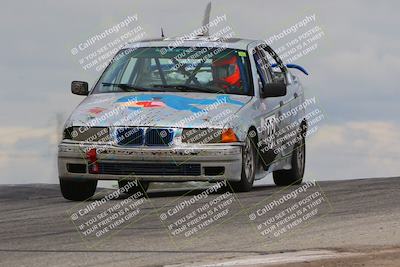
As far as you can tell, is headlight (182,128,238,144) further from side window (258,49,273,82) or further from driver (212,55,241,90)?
side window (258,49,273,82)

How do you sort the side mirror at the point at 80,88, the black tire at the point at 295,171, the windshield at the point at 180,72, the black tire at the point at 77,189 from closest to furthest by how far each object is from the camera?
the black tire at the point at 77,189
the windshield at the point at 180,72
the side mirror at the point at 80,88
the black tire at the point at 295,171

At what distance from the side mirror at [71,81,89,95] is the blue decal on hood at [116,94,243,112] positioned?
0.85 m

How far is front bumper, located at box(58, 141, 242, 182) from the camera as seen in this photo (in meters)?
12.8

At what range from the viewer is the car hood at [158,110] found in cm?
1293

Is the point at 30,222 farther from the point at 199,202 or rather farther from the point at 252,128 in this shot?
the point at 252,128

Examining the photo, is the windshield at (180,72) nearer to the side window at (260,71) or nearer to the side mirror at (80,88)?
the side mirror at (80,88)

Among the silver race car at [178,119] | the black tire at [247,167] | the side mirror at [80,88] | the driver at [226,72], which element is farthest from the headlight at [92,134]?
the driver at [226,72]

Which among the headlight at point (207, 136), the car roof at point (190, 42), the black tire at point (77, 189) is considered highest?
the car roof at point (190, 42)

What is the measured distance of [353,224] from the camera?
10352 mm

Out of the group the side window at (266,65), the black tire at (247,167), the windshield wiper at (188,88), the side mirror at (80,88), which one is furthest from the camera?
the side window at (266,65)

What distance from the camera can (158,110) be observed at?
13.1 m

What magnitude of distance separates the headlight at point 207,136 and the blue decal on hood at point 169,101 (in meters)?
0.33

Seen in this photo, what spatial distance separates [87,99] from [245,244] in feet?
15.8

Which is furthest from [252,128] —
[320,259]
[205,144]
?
[320,259]
